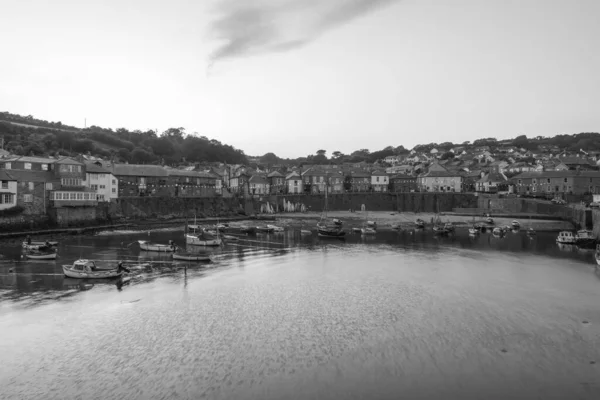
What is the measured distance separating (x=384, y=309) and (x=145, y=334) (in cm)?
1598

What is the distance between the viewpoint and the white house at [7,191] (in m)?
62.4

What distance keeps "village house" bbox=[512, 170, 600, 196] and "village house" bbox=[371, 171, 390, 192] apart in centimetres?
3638

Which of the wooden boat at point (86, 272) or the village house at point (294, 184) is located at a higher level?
the village house at point (294, 184)

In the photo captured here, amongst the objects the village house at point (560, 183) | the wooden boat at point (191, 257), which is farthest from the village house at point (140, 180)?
the village house at point (560, 183)

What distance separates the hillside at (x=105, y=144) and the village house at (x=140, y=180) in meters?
39.3

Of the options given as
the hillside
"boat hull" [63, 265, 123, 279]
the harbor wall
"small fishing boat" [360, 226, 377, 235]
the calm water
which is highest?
the hillside

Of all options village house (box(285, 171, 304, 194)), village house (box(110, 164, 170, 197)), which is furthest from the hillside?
village house (box(285, 171, 304, 194))

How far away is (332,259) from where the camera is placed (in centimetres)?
5097

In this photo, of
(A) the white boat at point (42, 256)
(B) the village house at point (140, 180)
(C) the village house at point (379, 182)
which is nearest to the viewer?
(A) the white boat at point (42, 256)

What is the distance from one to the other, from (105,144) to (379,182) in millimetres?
107464

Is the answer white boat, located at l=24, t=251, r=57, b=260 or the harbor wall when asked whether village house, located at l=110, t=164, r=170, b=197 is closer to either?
the harbor wall

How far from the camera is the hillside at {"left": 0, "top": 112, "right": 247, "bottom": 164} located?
133587 millimetres

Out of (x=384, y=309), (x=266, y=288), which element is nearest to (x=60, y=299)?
(x=266, y=288)

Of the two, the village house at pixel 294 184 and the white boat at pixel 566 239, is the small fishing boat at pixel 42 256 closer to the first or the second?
the white boat at pixel 566 239
